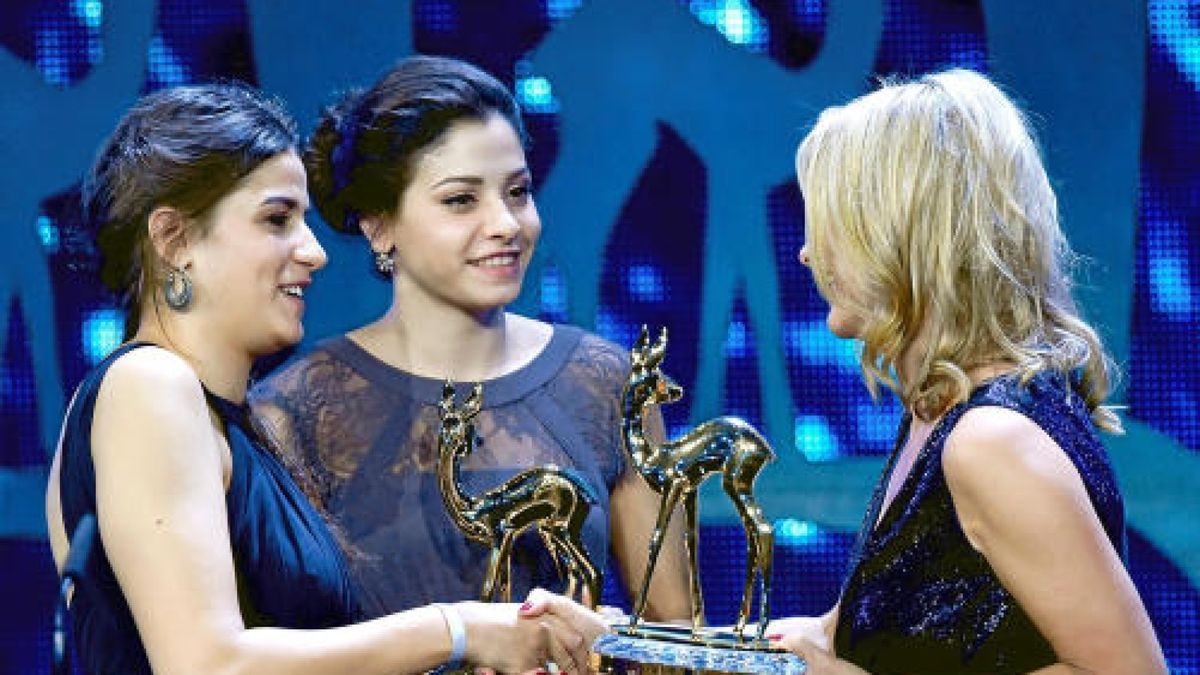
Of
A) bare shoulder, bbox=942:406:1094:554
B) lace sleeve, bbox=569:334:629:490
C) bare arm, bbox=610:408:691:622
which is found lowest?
bare arm, bbox=610:408:691:622

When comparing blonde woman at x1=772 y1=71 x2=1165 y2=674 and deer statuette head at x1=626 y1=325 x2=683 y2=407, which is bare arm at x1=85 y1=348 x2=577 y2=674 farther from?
blonde woman at x1=772 y1=71 x2=1165 y2=674

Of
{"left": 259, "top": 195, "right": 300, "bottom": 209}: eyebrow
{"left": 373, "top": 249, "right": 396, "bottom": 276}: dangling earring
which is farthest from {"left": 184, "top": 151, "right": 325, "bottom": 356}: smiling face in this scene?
{"left": 373, "top": 249, "right": 396, "bottom": 276}: dangling earring

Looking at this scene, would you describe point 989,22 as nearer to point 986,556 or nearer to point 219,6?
point 219,6

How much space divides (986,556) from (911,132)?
19.0 inches

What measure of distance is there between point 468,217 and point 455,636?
0.82 m

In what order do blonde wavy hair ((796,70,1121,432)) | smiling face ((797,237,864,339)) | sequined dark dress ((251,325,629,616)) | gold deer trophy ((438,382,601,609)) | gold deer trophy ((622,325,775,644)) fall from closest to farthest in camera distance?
blonde wavy hair ((796,70,1121,432)) → smiling face ((797,237,864,339)) → gold deer trophy ((622,325,775,644)) → gold deer trophy ((438,382,601,609)) → sequined dark dress ((251,325,629,616))

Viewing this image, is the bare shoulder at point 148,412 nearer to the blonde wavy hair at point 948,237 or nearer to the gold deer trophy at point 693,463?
the gold deer trophy at point 693,463

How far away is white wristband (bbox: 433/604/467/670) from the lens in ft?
8.32

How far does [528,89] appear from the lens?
401 centimetres

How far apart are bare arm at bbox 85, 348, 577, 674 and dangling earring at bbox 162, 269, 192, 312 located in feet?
0.54

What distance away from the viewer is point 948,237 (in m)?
2.24

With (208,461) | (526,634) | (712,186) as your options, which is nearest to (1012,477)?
(526,634)

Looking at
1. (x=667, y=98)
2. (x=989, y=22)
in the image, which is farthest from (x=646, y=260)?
(x=989, y=22)

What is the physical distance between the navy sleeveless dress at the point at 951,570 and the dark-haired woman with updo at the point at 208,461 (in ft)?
1.48
